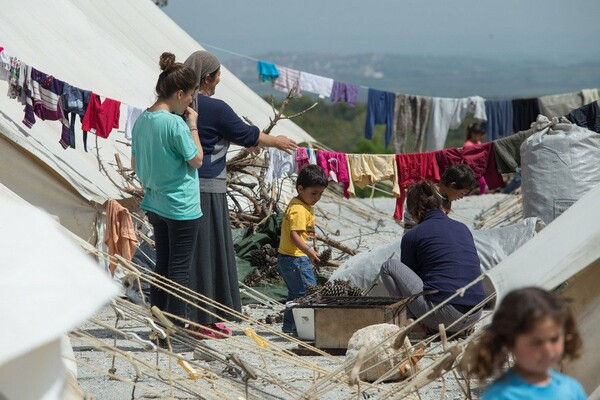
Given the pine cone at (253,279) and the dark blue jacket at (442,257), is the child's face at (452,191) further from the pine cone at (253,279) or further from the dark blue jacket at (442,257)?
the pine cone at (253,279)

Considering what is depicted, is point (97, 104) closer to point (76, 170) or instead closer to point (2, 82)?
point (76, 170)

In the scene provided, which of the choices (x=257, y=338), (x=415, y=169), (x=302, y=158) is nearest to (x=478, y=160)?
(x=415, y=169)

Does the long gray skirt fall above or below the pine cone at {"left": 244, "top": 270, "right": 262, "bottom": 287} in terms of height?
above

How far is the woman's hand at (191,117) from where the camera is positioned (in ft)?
17.7

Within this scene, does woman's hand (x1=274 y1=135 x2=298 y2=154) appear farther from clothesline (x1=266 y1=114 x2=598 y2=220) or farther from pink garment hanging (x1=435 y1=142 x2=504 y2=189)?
pink garment hanging (x1=435 y1=142 x2=504 y2=189)

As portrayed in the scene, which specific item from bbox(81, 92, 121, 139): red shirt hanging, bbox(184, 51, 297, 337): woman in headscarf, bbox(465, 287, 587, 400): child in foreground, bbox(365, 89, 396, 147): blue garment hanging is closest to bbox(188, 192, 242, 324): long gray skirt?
bbox(184, 51, 297, 337): woman in headscarf

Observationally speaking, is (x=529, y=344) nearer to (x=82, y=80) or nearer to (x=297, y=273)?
(x=297, y=273)

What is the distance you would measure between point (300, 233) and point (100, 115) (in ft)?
6.46

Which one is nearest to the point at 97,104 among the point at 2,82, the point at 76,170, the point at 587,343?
the point at 76,170

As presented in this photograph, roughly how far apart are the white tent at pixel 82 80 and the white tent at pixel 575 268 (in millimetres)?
3493

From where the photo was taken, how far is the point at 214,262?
5.68m

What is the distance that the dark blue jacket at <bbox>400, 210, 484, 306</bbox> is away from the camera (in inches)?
216

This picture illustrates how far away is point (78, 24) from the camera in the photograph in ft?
32.5

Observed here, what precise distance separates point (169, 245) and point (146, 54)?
17.7 feet
